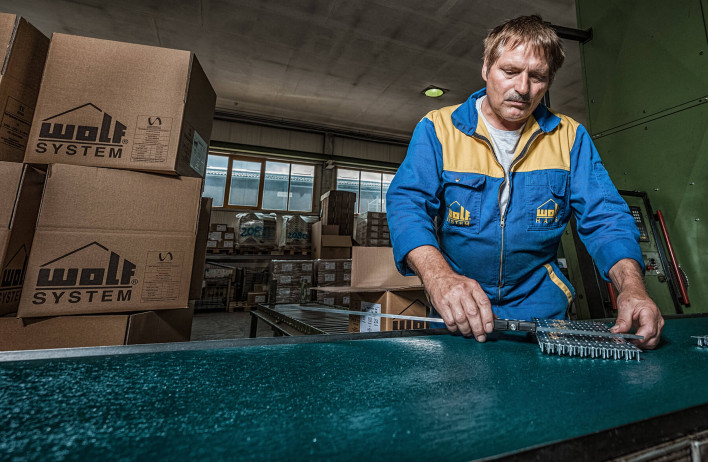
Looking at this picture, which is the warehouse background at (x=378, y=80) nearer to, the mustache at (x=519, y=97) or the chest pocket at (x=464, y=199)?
the mustache at (x=519, y=97)

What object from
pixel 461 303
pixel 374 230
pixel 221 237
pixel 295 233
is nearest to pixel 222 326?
pixel 221 237

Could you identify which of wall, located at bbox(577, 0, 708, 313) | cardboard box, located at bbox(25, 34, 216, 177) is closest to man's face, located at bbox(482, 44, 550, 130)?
cardboard box, located at bbox(25, 34, 216, 177)

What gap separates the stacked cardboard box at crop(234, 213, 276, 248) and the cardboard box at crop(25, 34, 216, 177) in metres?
5.34

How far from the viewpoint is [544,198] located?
1.28 metres

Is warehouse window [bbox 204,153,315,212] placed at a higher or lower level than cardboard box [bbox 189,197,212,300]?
higher

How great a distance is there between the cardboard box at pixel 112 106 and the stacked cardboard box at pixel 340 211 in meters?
4.99

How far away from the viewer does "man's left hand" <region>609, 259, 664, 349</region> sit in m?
0.83

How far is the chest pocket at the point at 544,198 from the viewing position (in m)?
Result: 1.27

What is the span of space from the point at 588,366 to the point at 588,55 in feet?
10.4

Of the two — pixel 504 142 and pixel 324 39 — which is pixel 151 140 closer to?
pixel 504 142

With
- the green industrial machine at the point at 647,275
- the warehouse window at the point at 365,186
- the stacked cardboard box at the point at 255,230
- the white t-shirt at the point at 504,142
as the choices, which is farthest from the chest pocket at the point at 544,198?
the warehouse window at the point at 365,186

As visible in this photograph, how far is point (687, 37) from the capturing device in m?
2.15

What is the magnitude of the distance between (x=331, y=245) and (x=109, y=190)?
5.01 meters

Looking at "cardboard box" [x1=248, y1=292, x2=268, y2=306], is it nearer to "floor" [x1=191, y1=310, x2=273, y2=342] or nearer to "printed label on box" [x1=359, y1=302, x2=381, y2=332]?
Result: "floor" [x1=191, y1=310, x2=273, y2=342]
